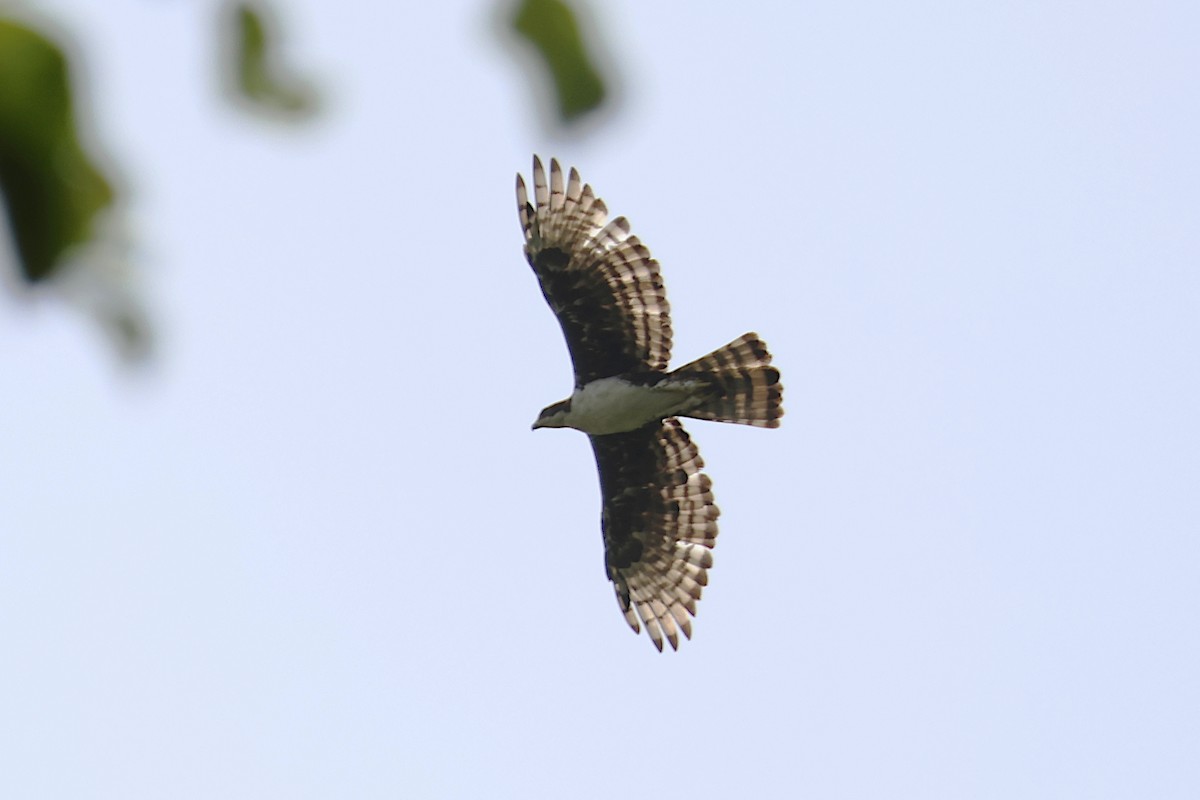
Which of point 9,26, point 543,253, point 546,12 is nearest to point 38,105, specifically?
point 9,26

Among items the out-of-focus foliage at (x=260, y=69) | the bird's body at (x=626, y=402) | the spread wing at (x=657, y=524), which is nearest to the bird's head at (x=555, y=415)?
the bird's body at (x=626, y=402)

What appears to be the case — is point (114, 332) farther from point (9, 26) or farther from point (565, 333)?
point (565, 333)

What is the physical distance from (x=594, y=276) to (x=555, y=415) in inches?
44.3

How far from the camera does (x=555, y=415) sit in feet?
36.2

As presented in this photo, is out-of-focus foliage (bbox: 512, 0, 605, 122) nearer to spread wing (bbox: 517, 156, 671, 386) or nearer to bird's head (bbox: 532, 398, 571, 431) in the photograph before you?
spread wing (bbox: 517, 156, 671, 386)

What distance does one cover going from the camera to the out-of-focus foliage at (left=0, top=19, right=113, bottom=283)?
0.65 m

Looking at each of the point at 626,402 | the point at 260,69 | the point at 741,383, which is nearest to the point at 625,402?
the point at 626,402

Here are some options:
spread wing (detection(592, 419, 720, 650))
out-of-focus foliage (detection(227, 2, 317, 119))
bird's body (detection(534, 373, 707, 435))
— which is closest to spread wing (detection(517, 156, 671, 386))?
bird's body (detection(534, 373, 707, 435))

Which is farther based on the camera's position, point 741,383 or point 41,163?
point 741,383

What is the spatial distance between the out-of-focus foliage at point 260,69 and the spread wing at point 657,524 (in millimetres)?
10521

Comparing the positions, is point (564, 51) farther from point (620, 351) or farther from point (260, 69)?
point (620, 351)

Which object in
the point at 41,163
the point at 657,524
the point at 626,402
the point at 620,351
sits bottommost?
the point at 41,163

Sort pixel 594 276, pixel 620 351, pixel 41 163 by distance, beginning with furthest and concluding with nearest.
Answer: pixel 620 351 → pixel 594 276 → pixel 41 163

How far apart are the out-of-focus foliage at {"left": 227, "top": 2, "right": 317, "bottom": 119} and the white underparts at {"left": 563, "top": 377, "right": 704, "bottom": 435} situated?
984 centimetres
